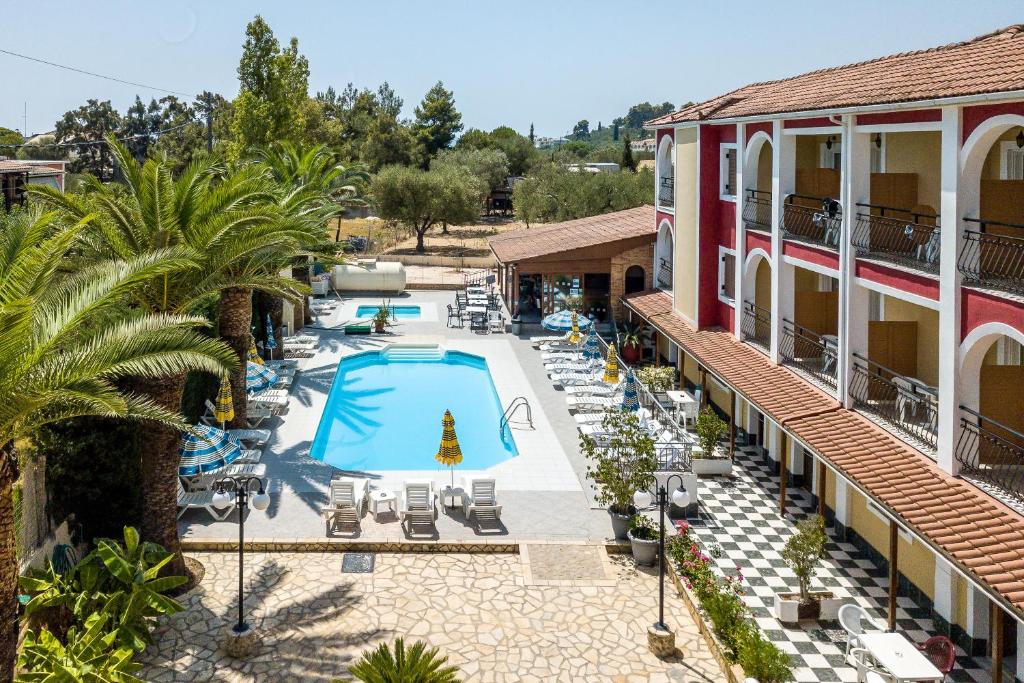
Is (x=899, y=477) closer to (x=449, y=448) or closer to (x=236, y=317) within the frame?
(x=449, y=448)

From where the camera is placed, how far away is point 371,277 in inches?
1789

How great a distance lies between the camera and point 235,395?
2367 cm

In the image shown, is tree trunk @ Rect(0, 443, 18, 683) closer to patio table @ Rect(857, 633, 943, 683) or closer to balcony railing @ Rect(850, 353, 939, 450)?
patio table @ Rect(857, 633, 943, 683)

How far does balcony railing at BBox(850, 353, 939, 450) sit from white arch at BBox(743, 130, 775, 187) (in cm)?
694

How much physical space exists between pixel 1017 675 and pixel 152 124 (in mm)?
118989

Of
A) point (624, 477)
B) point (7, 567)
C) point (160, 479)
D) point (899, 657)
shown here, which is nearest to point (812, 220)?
point (624, 477)

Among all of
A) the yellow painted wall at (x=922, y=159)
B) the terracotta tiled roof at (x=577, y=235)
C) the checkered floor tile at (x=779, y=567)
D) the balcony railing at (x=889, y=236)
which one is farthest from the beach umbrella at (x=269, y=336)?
the yellow painted wall at (x=922, y=159)

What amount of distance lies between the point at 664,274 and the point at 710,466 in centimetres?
1254

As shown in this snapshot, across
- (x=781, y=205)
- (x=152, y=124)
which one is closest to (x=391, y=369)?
(x=781, y=205)

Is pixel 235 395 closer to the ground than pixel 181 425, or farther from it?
closer to the ground

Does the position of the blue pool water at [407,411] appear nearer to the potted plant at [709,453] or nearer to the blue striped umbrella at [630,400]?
the blue striped umbrella at [630,400]

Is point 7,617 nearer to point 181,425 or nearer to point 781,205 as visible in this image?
point 181,425

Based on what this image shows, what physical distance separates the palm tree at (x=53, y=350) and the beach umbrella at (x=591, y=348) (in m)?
19.4

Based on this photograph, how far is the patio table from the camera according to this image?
12.1m
